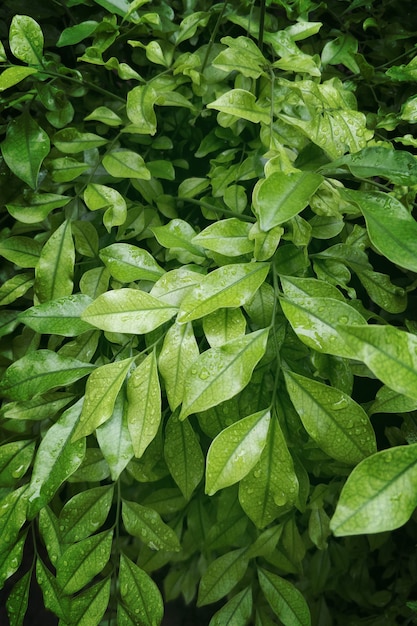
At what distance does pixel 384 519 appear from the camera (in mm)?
378

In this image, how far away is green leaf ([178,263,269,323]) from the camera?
485 mm

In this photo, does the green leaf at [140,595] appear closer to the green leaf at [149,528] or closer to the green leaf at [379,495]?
the green leaf at [149,528]

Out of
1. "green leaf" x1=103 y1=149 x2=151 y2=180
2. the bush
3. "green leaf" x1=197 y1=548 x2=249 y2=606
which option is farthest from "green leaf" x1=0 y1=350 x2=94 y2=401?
"green leaf" x1=197 y1=548 x2=249 y2=606

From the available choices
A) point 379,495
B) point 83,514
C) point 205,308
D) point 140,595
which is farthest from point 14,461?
point 379,495

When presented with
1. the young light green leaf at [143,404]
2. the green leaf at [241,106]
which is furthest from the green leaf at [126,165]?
the young light green leaf at [143,404]

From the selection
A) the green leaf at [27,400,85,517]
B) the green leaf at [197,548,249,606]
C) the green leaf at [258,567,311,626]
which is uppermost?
the green leaf at [27,400,85,517]

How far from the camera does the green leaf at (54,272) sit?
623 millimetres

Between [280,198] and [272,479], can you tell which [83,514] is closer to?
[272,479]

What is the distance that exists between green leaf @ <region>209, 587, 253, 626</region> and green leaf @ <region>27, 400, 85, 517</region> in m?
0.29

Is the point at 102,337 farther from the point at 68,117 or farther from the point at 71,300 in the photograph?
the point at 68,117

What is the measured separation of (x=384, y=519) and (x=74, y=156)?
53 centimetres

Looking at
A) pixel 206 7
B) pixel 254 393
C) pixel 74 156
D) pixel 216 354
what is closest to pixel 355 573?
pixel 254 393

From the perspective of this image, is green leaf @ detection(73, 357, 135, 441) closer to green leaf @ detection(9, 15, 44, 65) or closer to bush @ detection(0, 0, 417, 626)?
bush @ detection(0, 0, 417, 626)

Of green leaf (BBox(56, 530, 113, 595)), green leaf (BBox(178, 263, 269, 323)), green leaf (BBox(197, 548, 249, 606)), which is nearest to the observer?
green leaf (BBox(178, 263, 269, 323))
